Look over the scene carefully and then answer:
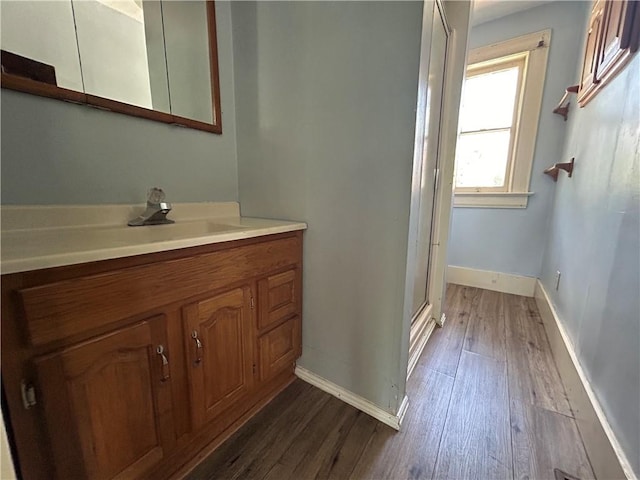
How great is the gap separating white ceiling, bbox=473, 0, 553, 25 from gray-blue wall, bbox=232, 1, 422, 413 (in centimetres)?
188

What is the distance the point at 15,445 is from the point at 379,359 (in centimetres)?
109

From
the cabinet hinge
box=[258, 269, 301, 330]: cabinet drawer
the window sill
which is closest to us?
the cabinet hinge

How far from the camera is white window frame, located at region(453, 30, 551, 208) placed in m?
2.29

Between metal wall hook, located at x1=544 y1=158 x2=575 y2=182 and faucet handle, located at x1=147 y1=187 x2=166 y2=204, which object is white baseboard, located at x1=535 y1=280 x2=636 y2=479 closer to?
metal wall hook, located at x1=544 y1=158 x2=575 y2=182

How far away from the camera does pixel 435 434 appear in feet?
3.62

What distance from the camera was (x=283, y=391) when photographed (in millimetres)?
1344

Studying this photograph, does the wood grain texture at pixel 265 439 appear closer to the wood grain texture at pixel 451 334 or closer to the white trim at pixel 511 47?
the wood grain texture at pixel 451 334

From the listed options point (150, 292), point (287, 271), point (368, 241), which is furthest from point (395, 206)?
point (150, 292)

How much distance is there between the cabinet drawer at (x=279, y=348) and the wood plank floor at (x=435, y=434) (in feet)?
0.54

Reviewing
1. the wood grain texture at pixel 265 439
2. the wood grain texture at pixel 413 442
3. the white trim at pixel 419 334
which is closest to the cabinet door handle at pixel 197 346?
the wood grain texture at pixel 265 439

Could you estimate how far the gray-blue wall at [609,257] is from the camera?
85 cm

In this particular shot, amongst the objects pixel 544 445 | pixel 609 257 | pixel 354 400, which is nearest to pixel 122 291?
pixel 354 400

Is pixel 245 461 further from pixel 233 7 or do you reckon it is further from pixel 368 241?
pixel 233 7

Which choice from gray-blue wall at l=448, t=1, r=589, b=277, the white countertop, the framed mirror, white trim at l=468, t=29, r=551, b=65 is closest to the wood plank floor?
the white countertop
